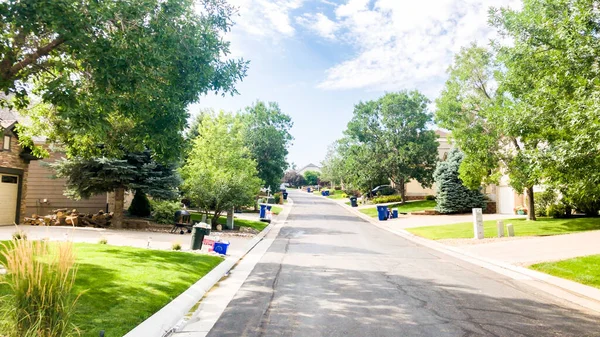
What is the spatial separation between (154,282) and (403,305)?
17.2 ft

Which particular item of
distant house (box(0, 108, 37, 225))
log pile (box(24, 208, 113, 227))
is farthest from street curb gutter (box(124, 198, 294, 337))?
distant house (box(0, 108, 37, 225))

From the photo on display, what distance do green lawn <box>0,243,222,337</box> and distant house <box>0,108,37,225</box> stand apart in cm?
1113

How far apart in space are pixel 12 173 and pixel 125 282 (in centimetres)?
1712

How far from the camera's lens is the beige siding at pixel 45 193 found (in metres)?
23.6

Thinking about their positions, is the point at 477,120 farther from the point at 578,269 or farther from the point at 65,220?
the point at 65,220

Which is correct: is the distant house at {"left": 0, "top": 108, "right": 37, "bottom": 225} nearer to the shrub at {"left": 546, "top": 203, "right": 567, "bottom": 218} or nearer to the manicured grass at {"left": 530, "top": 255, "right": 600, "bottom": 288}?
the manicured grass at {"left": 530, "top": 255, "right": 600, "bottom": 288}

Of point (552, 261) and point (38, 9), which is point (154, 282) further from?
point (552, 261)

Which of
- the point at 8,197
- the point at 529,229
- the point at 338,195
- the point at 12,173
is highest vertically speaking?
the point at 12,173

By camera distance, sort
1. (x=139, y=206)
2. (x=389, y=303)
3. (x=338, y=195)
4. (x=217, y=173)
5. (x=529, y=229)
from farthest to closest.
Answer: (x=338, y=195)
(x=139, y=206)
(x=217, y=173)
(x=529, y=229)
(x=389, y=303)

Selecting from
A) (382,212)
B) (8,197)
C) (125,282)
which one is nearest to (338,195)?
(382,212)

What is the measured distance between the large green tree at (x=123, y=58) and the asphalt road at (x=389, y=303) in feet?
17.5

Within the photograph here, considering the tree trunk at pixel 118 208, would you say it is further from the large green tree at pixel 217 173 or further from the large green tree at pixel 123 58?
the large green tree at pixel 123 58

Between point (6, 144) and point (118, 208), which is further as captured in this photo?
point (118, 208)

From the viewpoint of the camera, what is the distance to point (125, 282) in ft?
26.1
